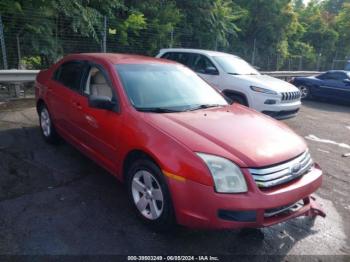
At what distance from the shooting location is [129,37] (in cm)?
1276

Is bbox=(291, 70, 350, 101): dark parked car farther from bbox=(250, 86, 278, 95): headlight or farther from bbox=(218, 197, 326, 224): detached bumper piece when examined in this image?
bbox=(218, 197, 326, 224): detached bumper piece

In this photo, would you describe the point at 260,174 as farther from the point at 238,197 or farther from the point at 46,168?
the point at 46,168

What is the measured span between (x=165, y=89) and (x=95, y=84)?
98 centimetres

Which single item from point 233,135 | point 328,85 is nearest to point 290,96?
point 233,135

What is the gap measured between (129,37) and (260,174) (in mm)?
11107

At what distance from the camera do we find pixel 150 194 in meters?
3.13

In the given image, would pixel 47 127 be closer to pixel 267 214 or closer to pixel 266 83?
pixel 267 214

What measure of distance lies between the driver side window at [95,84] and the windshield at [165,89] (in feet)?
1.06

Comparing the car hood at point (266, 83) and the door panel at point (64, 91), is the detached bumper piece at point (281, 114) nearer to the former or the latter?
the car hood at point (266, 83)

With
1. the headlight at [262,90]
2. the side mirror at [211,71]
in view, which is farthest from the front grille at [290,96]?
the side mirror at [211,71]

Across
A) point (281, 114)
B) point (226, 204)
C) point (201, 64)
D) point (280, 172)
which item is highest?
Answer: point (201, 64)

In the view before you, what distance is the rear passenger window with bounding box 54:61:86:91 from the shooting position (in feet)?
14.4

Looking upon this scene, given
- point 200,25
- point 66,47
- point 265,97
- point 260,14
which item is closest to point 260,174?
point 265,97

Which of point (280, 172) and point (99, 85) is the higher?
point (99, 85)
